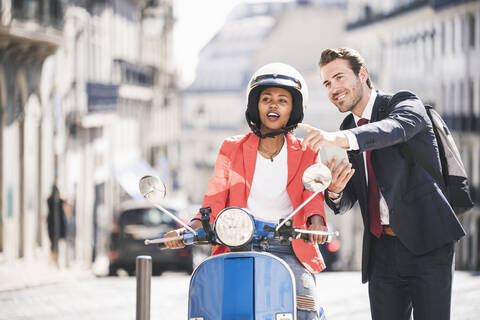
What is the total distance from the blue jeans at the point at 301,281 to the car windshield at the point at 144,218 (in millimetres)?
13975

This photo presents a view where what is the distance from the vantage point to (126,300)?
11.3 metres

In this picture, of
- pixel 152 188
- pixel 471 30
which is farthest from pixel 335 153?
pixel 471 30

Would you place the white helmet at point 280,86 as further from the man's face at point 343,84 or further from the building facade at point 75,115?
the building facade at point 75,115

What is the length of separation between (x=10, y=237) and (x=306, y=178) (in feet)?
54.2

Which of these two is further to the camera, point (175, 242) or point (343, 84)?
point (343, 84)

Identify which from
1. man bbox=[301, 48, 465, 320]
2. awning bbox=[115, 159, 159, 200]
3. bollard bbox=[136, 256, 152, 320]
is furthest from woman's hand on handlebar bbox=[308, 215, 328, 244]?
awning bbox=[115, 159, 159, 200]

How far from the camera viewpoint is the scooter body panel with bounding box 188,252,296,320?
15.1ft

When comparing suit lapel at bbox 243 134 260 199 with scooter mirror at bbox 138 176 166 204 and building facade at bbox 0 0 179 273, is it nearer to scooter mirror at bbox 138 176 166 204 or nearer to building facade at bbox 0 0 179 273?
scooter mirror at bbox 138 176 166 204

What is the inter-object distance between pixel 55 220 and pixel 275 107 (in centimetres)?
1425

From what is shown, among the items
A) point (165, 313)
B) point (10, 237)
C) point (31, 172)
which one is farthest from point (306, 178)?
point (31, 172)

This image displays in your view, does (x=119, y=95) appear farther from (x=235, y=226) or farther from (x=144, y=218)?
(x=235, y=226)

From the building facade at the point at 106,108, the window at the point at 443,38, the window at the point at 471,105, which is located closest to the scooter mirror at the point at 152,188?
the building facade at the point at 106,108

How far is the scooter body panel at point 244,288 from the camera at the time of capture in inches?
182

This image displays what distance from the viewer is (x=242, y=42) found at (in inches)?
3738
